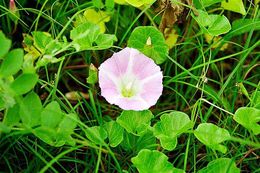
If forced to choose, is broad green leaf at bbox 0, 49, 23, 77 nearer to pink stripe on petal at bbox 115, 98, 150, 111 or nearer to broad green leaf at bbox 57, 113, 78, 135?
broad green leaf at bbox 57, 113, 78, 135

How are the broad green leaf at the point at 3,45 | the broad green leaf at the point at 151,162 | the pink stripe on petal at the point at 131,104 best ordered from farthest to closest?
the pink stripe on petal at the point at 131,104
the broad green leaf at the point at 151,162
the broad green leaf at the point at 3,45

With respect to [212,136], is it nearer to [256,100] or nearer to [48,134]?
[256,100]

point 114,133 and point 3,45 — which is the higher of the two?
point 3,45

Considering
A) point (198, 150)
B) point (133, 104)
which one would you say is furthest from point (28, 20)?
point (198, 150)

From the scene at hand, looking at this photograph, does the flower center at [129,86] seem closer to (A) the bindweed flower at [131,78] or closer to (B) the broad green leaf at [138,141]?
(A) the bindweed flower at [131,78]

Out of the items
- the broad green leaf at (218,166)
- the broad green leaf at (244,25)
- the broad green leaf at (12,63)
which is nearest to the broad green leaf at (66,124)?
the broad green leaf at (12,63)

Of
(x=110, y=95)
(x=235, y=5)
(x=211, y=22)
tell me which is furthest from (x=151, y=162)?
(x=235, y=5)
